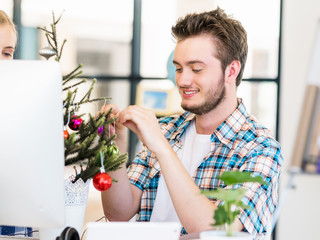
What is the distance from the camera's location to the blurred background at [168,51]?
4547mm

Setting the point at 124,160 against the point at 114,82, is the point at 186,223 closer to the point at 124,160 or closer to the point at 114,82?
the point at 124,160

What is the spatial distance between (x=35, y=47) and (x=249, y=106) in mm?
2020

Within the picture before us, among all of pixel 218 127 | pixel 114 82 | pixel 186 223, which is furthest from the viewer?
pixel 114 82

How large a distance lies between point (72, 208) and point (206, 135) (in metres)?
0.83

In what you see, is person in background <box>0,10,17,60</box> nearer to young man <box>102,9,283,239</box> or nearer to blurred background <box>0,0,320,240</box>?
young man <box>102,9,283,239</box>

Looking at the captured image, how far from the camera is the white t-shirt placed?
1.92 m

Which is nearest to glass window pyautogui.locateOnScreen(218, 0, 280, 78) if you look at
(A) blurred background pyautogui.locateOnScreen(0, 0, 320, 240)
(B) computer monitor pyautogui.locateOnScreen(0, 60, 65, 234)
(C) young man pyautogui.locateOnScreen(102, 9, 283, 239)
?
(A) blurred background pyautogui.locateOnScreen(0, 0, 320, 240)

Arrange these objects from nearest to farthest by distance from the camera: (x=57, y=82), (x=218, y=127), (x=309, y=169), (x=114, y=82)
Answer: (x=57, y=82)
(x=309, y=169)
(x=218, y=127)
(x=114, y=82)

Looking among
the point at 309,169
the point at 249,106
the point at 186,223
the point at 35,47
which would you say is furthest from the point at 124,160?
the point at 35,47

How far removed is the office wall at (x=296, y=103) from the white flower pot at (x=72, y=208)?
336cm

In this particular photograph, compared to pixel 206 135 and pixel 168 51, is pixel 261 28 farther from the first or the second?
pixel 206 135

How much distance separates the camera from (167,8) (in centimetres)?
487

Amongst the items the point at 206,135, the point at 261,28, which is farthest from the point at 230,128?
the point at 261,28

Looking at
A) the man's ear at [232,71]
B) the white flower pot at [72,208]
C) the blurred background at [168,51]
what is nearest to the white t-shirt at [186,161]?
the man's ear at [232,71]
